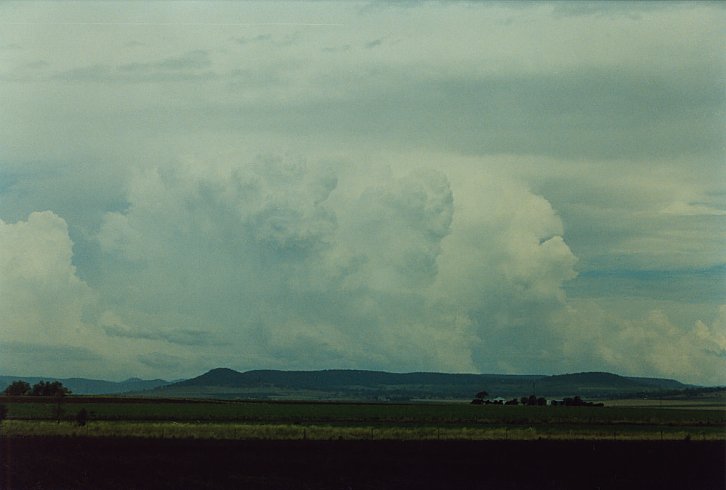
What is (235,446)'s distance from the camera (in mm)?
62719

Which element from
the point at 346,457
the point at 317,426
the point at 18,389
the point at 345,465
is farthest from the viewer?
the point at 18,389

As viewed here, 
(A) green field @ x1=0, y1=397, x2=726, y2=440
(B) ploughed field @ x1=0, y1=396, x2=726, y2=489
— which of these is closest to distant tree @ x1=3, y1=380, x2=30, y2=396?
(A) green field @ x1=0, y1=397, x2=726, y2=440

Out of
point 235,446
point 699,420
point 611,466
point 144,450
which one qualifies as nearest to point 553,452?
point 611,466

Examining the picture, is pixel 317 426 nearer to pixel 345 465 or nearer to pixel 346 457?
pixel 346 457

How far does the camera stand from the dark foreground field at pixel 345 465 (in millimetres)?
44031

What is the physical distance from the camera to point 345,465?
5081 cm

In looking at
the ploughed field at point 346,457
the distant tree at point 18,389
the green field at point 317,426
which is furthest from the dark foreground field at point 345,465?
the distant tree at point 18,389

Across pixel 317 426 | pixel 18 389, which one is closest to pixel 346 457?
pixel 317 426

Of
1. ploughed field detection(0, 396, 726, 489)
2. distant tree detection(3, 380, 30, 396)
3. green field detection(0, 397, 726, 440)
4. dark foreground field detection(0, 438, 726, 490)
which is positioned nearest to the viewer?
dark foreground field detection(0, 438, 726, 490)

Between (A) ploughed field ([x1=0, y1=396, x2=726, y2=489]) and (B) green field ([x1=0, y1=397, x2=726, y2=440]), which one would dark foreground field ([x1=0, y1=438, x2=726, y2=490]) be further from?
(B) green field ([x1=0, y1=397, x2=726, y2=440])

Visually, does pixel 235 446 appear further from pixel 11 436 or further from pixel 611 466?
pixel 611 466

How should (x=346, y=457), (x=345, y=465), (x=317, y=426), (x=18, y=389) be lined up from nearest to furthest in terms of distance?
1. (x=345, y=465)
2. (x=346, y=457)
3. (x=317, y=426)
4. (x=18, y=389)

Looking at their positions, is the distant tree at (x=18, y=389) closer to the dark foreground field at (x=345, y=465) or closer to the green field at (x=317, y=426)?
the green field at (x=317, y=426)

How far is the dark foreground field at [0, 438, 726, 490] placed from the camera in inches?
1734
